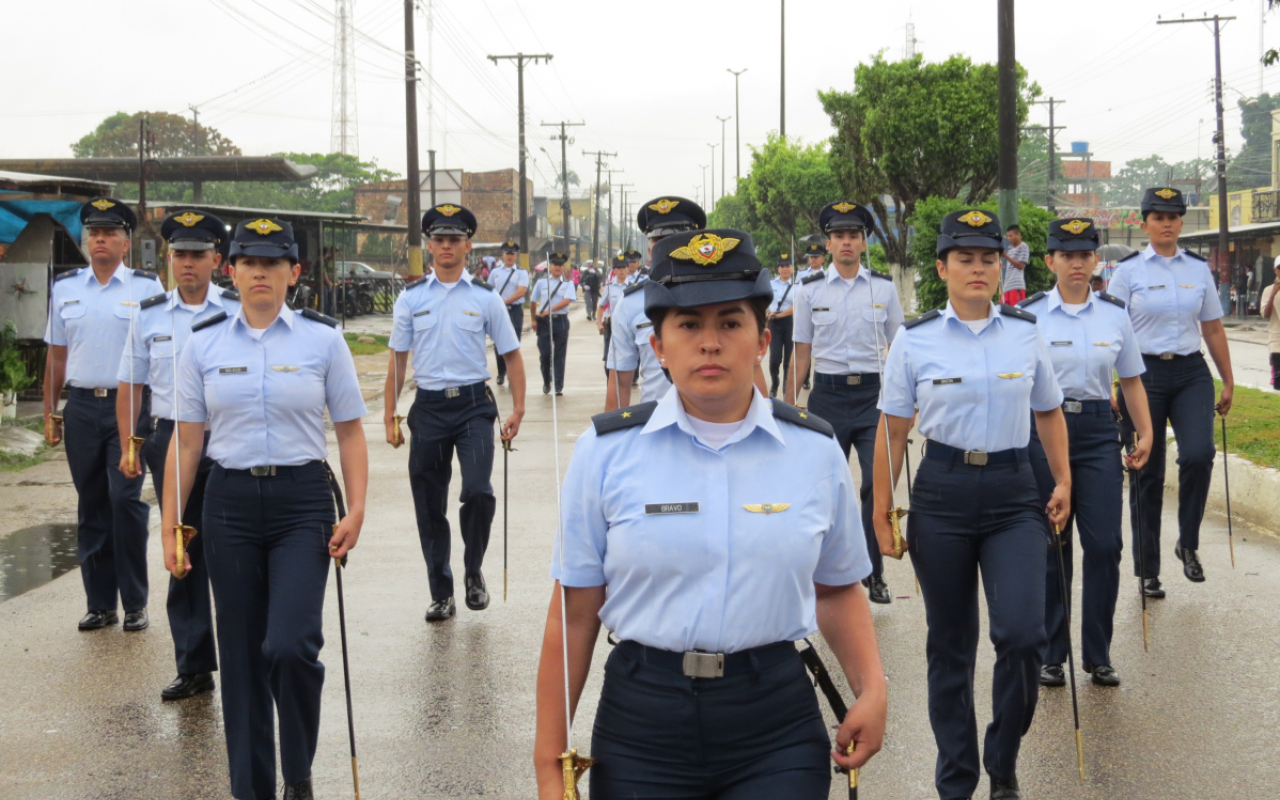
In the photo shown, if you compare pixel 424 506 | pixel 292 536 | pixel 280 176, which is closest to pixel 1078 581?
pixel 424 506

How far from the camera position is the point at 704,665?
2.69 m

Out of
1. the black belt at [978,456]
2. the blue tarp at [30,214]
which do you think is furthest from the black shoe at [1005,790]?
the blue tarp at [30,214]

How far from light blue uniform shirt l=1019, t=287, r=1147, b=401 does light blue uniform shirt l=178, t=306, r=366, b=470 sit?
3.28 m

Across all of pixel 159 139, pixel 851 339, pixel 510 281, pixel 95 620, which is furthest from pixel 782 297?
pixel 159 139

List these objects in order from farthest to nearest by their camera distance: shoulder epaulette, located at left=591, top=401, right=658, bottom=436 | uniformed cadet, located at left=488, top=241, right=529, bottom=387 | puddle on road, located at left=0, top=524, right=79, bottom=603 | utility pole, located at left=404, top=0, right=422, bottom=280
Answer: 1. utility pole, located at left=404, top=0, right=422, bottom=280
2. uniformed cadet, located at left=488, top=241, right=529, bottom=387
3. puddle on road, located at left=0, top=524, right=79, bottom=603
4. shoulder epaulette, located at left=591, top=401, right=658, bottom=436

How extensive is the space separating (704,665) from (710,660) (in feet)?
0.05

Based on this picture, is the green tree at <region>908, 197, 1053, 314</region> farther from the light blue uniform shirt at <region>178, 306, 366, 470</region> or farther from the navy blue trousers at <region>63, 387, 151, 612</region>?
the light blue uniform shirt at <region>178, 306, 366, 470</region>

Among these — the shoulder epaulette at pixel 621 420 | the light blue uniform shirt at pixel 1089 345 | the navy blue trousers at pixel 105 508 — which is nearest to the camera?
the shoulder epaulette at pixel 621 420

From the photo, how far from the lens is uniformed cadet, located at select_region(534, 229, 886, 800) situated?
2697 millimetres

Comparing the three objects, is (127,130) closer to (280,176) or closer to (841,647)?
(280,176)

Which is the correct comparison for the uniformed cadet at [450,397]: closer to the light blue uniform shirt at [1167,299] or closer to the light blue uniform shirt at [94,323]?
the light blue uniform shirt at [94,323]

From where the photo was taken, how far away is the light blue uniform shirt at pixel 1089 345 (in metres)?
6.16

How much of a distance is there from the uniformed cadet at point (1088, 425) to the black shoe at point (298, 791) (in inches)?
124

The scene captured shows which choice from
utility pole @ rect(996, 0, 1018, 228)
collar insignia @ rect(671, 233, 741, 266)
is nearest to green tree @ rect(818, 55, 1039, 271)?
utility pole @ rect(996, 0, 1018, 228)
